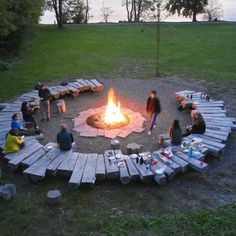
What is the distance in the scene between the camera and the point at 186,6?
35.2 meters

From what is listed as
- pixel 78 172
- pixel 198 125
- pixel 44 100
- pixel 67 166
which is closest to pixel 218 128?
pixel 198 125

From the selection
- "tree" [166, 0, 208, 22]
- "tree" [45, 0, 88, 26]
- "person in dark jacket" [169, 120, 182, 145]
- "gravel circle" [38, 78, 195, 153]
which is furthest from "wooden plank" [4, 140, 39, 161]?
"tree" [166, 0, 208, 22]

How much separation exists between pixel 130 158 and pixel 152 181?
1003 millimetres

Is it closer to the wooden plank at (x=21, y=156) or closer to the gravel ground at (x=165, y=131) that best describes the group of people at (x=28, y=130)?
the wooden plank at (x=21, y=156)

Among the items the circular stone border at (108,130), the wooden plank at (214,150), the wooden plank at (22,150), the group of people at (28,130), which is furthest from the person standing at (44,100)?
the wooden plank at (214,150)

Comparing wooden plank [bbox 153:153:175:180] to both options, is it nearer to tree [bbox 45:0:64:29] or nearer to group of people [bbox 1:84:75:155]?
group of people [bbox 1:84:75:155]

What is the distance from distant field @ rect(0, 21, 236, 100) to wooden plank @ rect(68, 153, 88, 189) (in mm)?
7895

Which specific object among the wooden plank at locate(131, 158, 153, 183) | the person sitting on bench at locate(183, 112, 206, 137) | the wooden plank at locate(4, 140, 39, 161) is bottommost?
the wooden plank at locate(131, 158, 153, 183)

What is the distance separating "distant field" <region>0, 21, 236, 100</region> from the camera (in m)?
19.7

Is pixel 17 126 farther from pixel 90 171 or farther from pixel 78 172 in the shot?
pixel 90 171

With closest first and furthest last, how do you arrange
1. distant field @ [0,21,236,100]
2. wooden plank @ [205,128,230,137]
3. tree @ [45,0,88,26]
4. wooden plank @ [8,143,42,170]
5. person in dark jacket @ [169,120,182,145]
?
A: 1. wooden plank @ [8,143,42,170]
2. person in dark jacket @ [169,120,182,145]
3. wooden plank @ [205,128,230,137]
4. distant field @ [0,21,236,100]
5. tree @ [45,0,88,26]

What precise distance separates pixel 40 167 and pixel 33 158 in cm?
60

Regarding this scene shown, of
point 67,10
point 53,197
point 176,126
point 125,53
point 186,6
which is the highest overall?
point 186,6

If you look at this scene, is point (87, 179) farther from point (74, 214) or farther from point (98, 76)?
point (98, 76)
